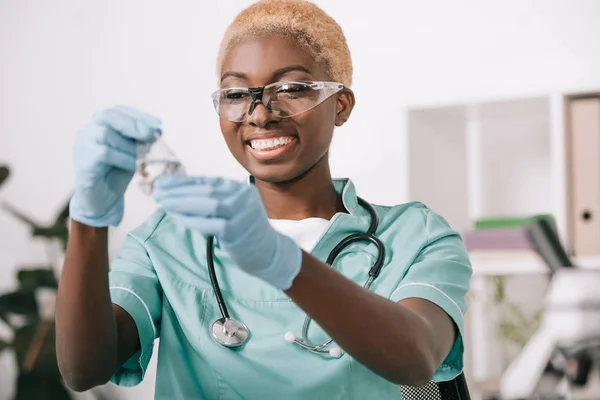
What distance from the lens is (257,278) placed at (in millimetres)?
961

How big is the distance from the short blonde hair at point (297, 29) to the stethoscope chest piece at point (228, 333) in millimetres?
351

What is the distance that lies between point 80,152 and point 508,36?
76.8 inches

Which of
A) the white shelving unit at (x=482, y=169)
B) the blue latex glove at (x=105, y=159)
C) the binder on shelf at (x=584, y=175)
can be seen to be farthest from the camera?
the white shelving unit at (x=482, y=169)

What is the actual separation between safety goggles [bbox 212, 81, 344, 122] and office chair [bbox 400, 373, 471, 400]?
1.42ft

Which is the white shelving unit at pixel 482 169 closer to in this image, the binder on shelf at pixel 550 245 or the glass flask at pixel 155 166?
the binder on shelf at pixel 550 245

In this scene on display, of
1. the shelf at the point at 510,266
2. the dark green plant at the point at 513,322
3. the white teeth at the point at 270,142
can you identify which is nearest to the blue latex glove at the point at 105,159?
the white teeth at the point at 270,142

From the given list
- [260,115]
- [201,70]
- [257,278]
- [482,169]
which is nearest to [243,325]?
[257,278]

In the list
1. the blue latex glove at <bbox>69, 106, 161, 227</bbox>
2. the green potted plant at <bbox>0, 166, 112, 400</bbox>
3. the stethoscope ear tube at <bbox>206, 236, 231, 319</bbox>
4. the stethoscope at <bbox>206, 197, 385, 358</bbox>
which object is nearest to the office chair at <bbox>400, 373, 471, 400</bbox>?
the stethoscope at <bbox>206, 197, 385, 358</bbox>

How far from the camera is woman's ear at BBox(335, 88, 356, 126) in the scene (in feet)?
3.92

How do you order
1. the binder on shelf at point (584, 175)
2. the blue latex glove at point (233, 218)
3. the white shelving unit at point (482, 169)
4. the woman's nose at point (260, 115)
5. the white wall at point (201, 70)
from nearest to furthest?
the blue latex glove at point (233, 218), the woman's nose at point (260, 115), the binder on shelf at point (584, 175), the white shelving unit at point (482, 169), the white wall at point (201, 70)

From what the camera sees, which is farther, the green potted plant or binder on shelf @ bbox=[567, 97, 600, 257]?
the green potted plant

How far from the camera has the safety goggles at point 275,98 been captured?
1.07 metres

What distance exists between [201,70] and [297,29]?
1905mm

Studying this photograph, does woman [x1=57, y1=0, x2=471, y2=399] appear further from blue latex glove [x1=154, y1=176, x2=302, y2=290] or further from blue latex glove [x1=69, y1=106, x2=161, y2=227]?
blue latex glove [x1=154, y1=176, x2=302, y2=290]
